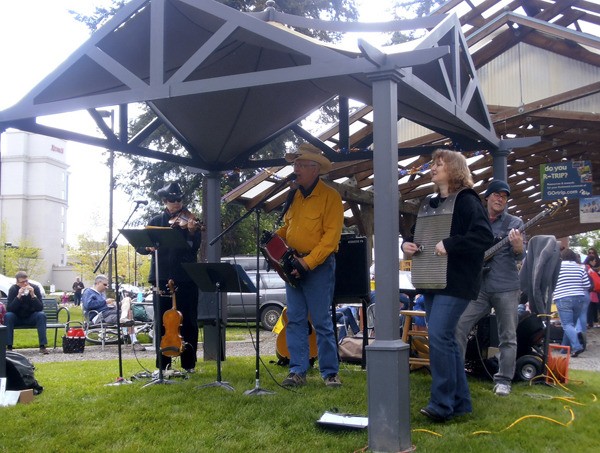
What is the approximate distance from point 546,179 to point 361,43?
948cm

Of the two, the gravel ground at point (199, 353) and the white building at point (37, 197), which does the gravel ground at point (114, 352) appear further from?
the white building at point (37, 197)

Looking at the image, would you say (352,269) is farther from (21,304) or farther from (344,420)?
(21,304)

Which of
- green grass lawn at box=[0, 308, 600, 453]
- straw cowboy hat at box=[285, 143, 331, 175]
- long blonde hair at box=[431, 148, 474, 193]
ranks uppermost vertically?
straw cowboy hat at box=[285, 143, 331, 175]

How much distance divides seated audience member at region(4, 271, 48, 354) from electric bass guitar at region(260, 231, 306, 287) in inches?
311

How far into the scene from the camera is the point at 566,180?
40.5 feet

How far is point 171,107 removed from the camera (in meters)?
6.99

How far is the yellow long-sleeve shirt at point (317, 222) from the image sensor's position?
224 inches

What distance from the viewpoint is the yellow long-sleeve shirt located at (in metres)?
5.68

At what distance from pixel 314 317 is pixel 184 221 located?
5.54 feet

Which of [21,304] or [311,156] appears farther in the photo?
[21,304]

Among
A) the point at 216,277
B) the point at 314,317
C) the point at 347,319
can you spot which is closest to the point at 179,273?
the point at 216,277

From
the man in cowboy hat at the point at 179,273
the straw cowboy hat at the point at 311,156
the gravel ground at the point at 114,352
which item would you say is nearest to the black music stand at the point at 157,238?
the man in cowboy hat at the point at 179,273

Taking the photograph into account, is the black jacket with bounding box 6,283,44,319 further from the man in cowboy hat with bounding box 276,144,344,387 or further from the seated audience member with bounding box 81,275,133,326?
the man in cowboy hat with bounding box 276,144,344,387

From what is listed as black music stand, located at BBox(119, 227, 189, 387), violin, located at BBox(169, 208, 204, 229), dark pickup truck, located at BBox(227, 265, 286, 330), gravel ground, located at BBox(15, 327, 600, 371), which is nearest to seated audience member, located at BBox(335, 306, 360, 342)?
gravel ground, located at BBox(15, 327, 600, 371)
